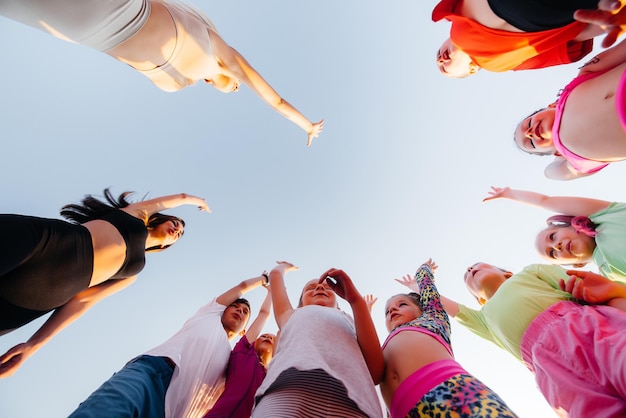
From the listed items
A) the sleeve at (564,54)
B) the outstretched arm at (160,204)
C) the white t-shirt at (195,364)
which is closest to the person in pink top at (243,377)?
the white t-shirt at (195,364)

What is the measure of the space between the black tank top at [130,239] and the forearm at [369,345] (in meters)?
2.35

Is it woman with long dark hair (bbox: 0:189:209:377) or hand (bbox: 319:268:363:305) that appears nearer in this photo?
woman with long dark hair (bbox: 0:189:209:377)

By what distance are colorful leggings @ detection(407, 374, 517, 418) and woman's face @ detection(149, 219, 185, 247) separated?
3.38 meters

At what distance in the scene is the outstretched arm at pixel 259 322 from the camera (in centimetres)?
407

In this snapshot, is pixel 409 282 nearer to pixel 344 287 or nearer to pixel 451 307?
pixel 451 307

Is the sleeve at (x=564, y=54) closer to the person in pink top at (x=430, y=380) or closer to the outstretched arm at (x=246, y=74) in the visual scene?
the person in pink top at (x=430, y=380)

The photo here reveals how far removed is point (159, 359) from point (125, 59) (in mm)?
2703

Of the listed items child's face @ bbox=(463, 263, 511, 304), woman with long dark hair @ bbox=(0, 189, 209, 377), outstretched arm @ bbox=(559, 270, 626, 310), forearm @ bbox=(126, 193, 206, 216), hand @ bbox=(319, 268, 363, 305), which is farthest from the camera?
forearm @ bbox=(126, 193, 206, 216)

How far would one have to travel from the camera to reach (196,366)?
2.62 meters

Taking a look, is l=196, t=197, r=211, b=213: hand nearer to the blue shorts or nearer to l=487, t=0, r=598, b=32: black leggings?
the blue shorts

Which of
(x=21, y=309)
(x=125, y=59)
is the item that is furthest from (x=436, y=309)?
(x=125, y=59)

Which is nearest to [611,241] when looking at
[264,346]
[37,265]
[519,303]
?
[519,303]

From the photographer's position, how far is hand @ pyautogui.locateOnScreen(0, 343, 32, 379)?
214 centimetres

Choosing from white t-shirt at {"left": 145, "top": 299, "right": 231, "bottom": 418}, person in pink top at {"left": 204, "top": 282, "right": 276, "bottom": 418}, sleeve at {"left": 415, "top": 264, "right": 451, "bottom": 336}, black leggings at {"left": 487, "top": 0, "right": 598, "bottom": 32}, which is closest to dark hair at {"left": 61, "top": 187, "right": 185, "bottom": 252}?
white t-shirt at {"left": 145, "top": 299, "right": 231, "bottom": 418}
